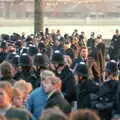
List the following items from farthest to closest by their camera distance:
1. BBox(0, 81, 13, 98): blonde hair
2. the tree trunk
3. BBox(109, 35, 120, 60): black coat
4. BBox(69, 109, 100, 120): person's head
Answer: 1. the tree trunk
2. BBox(109, 35, 120, 60): black coat
3. BBox(0, 81, 13, 98): blonde hair
4. BBox(69, 109, 100, 120): person's head

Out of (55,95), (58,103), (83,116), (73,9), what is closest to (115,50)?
(55,95)

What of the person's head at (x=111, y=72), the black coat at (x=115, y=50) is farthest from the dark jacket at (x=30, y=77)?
the black coat at (x=115, y=50)

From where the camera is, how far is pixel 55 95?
27.3ft

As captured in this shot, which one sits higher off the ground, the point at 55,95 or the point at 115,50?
the point at 55,95

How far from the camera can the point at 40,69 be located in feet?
35.5

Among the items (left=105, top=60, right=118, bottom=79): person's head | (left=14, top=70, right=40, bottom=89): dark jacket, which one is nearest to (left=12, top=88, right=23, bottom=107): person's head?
(left=105, top=60, right=118, bottom=79): person's head

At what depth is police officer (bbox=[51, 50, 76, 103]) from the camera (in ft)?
33.3

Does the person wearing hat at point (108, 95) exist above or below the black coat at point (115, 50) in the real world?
above

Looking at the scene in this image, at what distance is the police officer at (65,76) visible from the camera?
1016cm

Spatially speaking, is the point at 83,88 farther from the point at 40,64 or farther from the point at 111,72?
the point at 40,64

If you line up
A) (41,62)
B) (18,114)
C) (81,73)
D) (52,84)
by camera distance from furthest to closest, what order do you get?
(41,62), (81,73), (52,84), (18,114)

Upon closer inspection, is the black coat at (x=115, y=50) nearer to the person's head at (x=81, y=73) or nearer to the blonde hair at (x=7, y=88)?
the person's head at (x=81, y=73)

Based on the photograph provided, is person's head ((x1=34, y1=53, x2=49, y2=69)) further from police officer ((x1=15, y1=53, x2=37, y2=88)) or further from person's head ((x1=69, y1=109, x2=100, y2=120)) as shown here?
person's head ((x1=69, y1=109, x2=100, y2=120))

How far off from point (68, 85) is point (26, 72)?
77 centimetres
